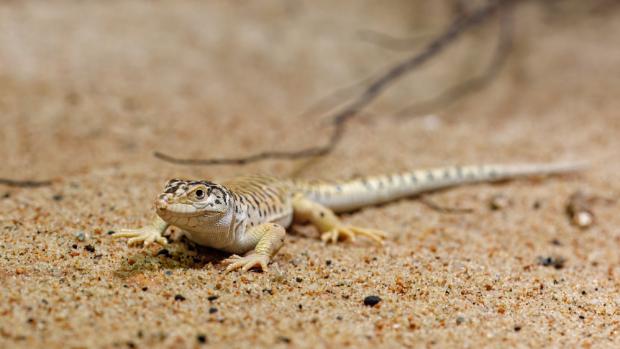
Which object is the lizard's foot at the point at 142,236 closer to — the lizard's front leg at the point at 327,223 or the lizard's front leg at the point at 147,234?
the lizard's front leg at the point at 147,234

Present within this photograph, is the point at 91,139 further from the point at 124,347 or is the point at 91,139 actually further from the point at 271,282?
the point at 124,347

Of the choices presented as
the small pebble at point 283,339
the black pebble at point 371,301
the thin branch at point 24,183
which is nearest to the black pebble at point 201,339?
the small pebble at point 283,339

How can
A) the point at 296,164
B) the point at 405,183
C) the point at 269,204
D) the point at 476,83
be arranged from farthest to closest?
the point at 476,83 → the point at 296,164 → the point at 405,183 → the point at 269,204

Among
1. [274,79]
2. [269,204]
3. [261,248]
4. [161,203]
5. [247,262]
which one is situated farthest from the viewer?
[274,79]

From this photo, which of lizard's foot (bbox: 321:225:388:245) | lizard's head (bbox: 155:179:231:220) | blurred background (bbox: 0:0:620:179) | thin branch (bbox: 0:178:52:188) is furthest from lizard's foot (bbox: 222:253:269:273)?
thin branch (bbox: 0:178:52:188)

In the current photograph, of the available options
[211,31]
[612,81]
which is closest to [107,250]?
[211,31]

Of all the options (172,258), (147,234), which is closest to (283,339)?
(172,258)

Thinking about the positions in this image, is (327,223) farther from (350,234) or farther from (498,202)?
(498,202)
